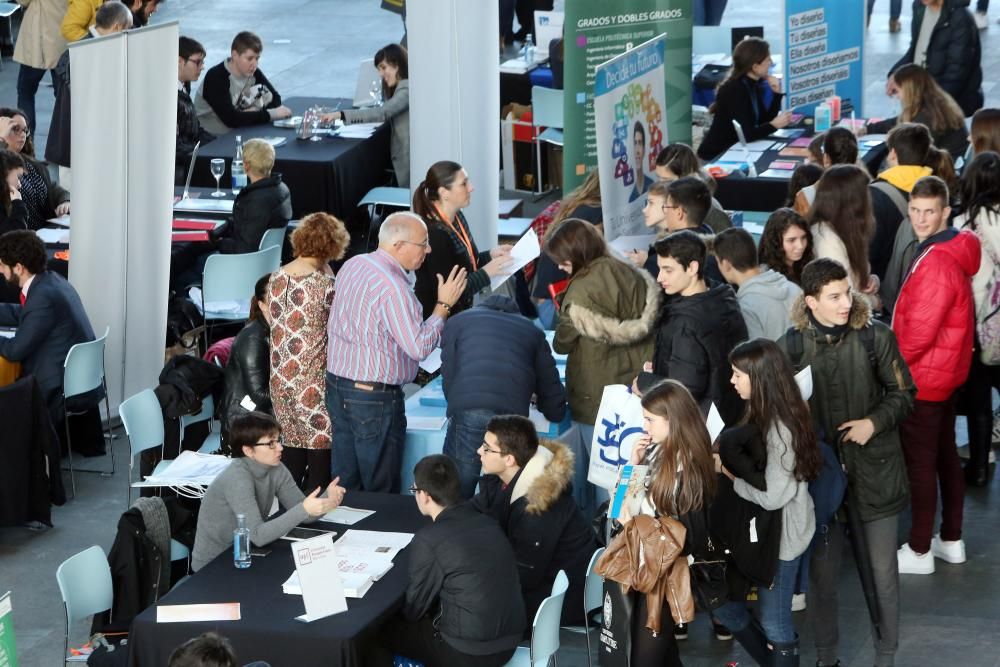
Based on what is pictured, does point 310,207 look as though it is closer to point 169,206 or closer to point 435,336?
point 169,206

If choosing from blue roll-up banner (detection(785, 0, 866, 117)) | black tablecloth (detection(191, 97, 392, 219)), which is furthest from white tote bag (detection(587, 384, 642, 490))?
blue roll-up banner (detection(785, 0, 866, 117))

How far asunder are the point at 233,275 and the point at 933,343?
3.79 meters

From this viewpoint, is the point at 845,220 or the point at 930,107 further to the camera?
the point at 930,107

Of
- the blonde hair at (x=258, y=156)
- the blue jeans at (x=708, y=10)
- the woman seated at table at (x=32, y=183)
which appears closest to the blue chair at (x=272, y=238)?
the blonde hair at (x=258, y=156)

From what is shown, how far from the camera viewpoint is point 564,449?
16.9ft

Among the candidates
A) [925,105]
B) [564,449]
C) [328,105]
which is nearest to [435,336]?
[564,449]

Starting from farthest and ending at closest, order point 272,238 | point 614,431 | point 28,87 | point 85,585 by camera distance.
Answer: point 28,87
point 272,238
point 614,431
point 85,585

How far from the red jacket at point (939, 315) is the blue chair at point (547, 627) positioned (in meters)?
1.88

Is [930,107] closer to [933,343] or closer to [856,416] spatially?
[933,343]

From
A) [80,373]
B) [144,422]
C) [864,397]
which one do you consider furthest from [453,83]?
[864,397]

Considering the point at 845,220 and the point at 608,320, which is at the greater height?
the point at 845,220

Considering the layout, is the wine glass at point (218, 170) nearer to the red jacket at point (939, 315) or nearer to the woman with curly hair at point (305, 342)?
the woman with curly hair at point (305, 342)

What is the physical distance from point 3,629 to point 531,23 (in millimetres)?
12630

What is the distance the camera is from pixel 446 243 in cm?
641
